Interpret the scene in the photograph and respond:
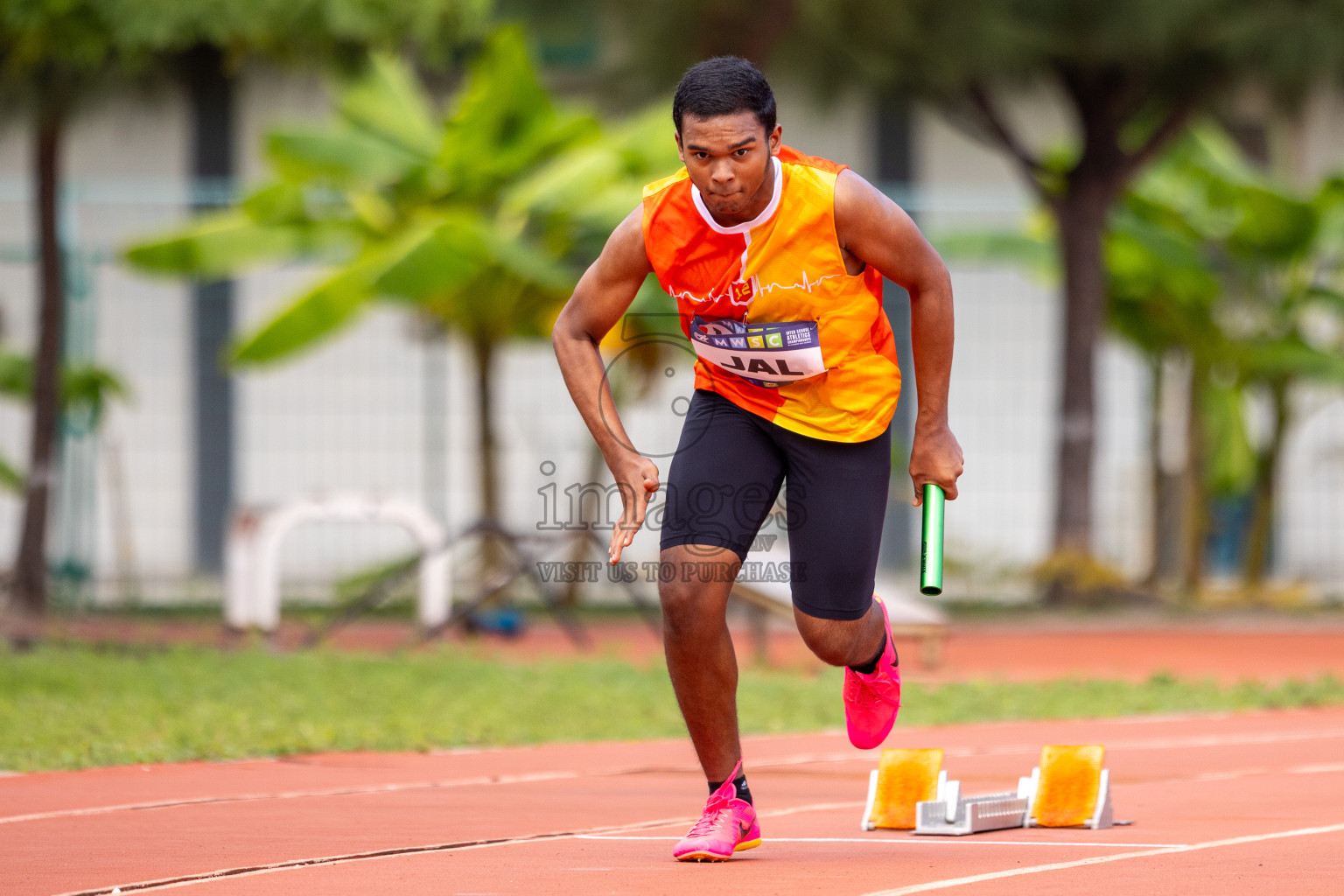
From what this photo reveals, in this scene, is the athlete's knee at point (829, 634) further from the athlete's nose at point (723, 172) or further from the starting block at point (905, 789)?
the athlete's nose at point (723, 172)

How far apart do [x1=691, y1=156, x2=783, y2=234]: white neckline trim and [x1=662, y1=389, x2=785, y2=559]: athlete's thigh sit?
20.1 inches

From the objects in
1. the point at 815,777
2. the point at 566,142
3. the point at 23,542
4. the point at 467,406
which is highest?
the point at 566,142

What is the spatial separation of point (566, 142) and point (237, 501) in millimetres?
4736

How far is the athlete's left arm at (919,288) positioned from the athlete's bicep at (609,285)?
1.66ft

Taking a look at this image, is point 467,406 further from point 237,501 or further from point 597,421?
point 597,421

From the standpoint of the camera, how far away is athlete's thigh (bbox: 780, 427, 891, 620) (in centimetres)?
437

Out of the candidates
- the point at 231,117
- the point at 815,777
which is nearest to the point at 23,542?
the point at 815,777

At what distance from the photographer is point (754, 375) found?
4.31 metres

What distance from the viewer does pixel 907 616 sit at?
10523 millimetres

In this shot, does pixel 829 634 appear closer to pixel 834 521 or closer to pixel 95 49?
pixel 834 521

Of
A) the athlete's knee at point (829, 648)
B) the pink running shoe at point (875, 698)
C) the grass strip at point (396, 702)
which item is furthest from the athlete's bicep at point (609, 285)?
the grass strip at point (396, 702)

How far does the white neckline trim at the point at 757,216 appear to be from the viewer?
162 inches

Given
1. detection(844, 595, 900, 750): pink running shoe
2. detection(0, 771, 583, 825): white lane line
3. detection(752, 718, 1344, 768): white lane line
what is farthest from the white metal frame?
detection(844, 595, 900, 750): pink running shoe

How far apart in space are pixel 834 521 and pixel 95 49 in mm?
5990
